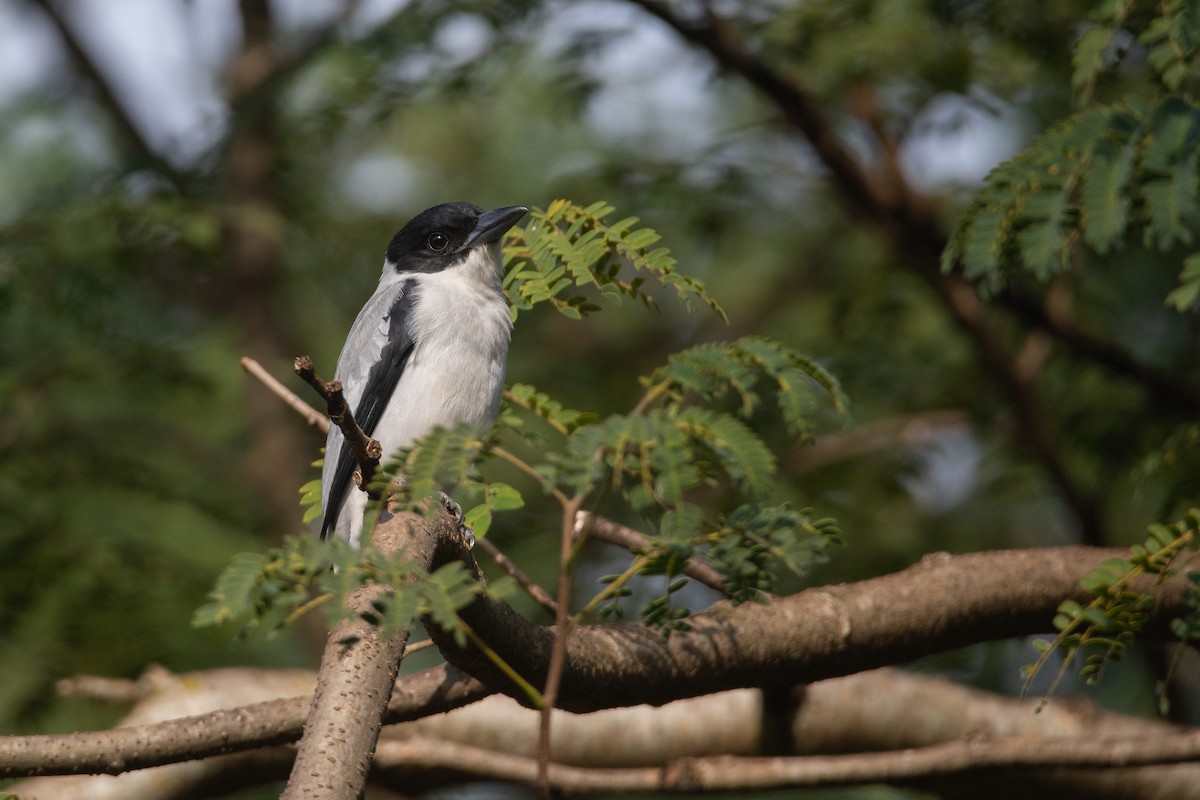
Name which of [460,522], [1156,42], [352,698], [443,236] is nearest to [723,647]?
[460,522]

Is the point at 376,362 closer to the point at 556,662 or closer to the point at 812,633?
the point at 812,633

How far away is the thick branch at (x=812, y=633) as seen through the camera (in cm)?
288

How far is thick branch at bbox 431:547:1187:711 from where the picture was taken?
113 inches

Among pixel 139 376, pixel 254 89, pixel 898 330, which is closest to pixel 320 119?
pixel 254 89

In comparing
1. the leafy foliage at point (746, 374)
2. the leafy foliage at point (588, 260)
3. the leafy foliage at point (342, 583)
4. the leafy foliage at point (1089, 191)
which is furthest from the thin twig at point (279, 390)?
the leafy foliage at point (1089, 191)

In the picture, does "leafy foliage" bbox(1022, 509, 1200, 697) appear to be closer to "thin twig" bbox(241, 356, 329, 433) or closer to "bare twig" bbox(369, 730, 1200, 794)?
"bare twig" bbox(369, 730, 1200, 794)

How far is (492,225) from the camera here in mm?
4812

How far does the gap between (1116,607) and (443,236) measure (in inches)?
120

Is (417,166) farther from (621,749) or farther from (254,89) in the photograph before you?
(621,749)

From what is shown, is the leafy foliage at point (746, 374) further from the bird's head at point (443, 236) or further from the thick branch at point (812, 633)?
the bird's head at point (443, 236)

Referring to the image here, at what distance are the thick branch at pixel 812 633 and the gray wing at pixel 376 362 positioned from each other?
1.52m

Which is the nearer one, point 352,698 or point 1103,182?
point 352,698

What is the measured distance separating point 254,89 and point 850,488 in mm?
3468

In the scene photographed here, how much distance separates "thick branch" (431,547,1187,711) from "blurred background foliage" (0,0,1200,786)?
3.69 feet
